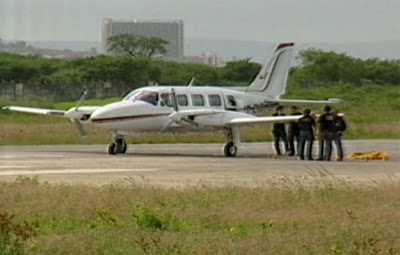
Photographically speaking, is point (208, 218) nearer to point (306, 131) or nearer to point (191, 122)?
point (306, 131)

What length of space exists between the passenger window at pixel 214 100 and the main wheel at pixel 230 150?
2899 mm

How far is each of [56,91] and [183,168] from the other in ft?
229

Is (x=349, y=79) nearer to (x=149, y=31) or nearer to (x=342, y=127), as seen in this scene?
(x=149, y=31)

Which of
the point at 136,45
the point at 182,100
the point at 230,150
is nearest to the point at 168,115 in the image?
the point at 182,100

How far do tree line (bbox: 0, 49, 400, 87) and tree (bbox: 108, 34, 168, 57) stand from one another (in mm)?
14946

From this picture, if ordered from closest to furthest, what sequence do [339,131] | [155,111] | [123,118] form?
[339,131]
[123,118]
[155,111]

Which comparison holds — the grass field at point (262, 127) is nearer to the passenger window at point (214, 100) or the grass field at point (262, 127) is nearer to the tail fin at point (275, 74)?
the tail fin at point (275, 74)

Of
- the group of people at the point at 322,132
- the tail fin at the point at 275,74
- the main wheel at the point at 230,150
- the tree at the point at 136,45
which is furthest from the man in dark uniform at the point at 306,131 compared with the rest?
the tree at the point at 136,45

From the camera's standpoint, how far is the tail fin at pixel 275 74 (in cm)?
5047

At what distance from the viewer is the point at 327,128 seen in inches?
1431

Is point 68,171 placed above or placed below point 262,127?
above

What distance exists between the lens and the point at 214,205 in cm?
1908

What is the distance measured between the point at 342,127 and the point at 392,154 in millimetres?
5808

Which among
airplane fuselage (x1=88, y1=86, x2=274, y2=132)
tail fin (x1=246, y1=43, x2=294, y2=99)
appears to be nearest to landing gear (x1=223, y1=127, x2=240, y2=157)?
airplane fuselage (x1=88, y1=86, x2=274, y2=132)
